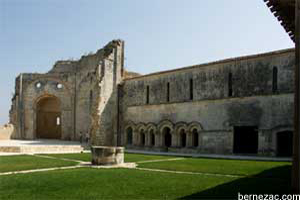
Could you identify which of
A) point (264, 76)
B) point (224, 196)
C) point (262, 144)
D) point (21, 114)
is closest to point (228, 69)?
point (264, 76)

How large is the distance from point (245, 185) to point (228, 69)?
48.4ft

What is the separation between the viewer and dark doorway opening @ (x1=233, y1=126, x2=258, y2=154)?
22.0 meters

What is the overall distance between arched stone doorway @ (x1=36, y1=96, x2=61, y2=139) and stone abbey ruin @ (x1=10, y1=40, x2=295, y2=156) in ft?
1.20

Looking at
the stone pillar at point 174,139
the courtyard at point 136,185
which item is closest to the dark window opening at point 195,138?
the stone pillar at point 174,139

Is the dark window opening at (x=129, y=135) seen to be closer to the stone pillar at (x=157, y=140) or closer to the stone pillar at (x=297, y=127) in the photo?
the stone pillar at (x=157, y=140)

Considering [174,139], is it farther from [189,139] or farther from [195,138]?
[195,138]

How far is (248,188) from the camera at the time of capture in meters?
8.52

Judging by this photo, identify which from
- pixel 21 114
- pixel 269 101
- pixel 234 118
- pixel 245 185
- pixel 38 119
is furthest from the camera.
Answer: pixel 38 119

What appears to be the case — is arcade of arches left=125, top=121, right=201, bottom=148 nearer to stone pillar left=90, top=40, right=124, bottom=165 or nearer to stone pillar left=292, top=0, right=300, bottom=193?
stone pillar left=90, top=40, right=124, bottom=165

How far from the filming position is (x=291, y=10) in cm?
954

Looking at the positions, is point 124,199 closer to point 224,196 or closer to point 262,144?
point 224,196

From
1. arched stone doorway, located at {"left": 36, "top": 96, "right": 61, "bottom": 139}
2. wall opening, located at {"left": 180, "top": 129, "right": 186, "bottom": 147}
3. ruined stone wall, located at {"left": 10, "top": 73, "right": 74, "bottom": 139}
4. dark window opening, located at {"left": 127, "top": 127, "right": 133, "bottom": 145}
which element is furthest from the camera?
arched stone doorway, located at {"left": 36, "top": 96, "right": 61, "bottom": 139}

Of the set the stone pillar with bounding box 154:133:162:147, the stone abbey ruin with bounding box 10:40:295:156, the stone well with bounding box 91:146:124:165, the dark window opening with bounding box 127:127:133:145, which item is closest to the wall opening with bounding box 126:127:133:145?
the dark window opening with bounding box 127:127:133:145

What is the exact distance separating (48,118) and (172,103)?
62.6 ft
